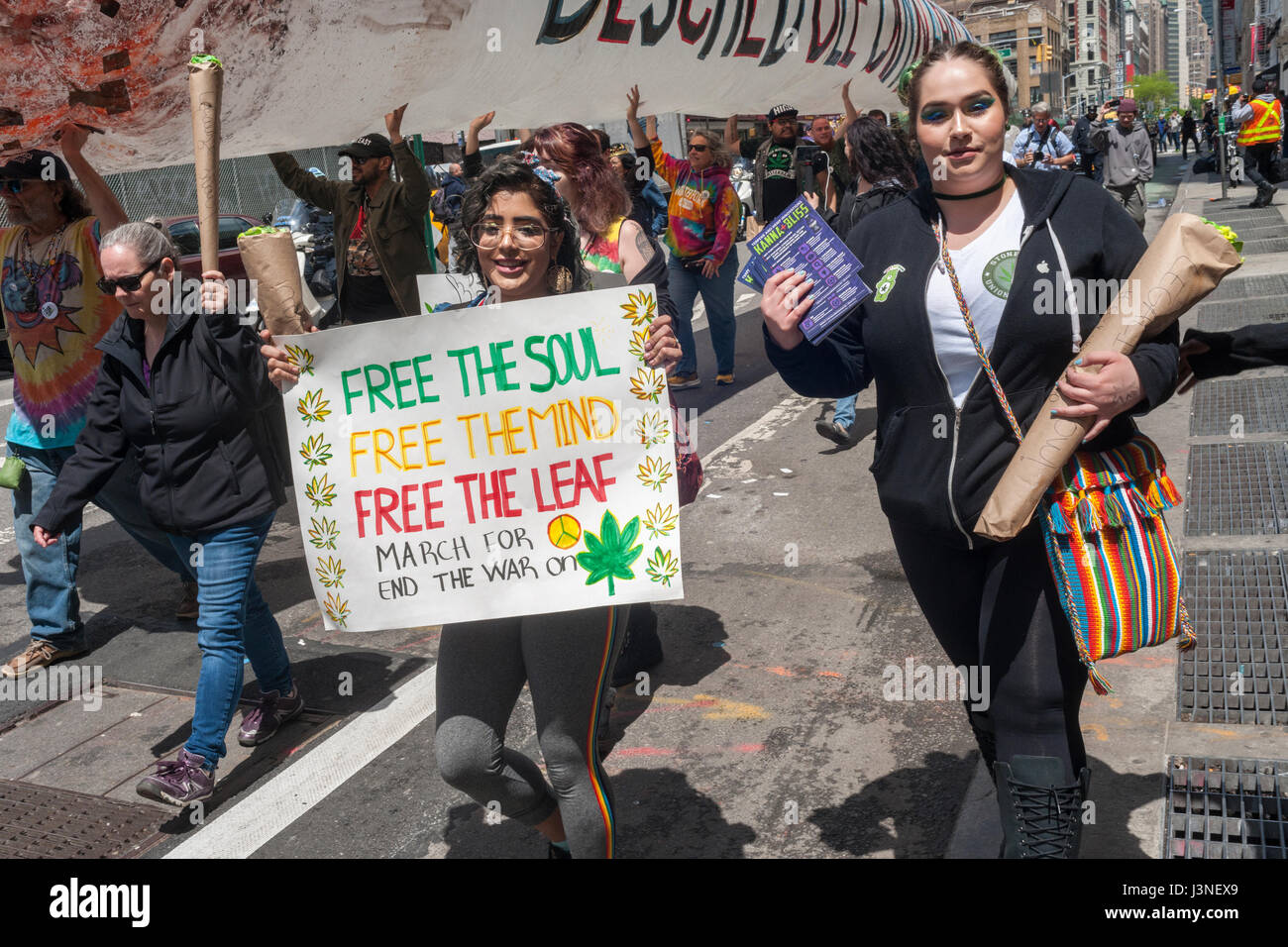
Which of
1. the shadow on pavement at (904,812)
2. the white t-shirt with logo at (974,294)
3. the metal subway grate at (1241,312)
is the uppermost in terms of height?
the white t-shirt with logo at (974,294)

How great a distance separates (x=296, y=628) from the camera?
5.35 metres

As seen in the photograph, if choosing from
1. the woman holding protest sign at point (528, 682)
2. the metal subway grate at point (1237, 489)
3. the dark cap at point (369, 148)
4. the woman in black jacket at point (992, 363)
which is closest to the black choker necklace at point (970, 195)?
the woman in black jacket at point (992, 363)

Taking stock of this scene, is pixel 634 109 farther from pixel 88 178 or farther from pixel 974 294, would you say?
pixel 974 294

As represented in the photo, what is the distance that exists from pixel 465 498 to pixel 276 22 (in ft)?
4.92

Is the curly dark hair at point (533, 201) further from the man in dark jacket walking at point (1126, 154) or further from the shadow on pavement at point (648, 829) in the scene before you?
the man in dark jacket walking at point (1126, 154)

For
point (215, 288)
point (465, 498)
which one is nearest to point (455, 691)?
point (465, 498)

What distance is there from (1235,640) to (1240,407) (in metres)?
3.72

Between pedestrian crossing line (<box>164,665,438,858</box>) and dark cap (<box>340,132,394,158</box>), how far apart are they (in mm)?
3078

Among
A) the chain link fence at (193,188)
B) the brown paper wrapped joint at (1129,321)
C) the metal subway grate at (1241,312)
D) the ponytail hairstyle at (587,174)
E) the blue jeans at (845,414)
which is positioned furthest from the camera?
the chain link fence at (193,188)

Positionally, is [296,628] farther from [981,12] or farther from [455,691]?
[981,12]

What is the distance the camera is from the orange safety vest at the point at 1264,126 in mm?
18844

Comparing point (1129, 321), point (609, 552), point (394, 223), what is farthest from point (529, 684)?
point (394, 223)

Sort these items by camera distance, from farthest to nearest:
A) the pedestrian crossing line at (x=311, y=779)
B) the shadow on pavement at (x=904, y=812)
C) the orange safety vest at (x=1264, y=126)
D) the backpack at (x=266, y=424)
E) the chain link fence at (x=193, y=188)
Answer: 1. the chain link fence at (x=193, y=188)
2. the orange safety vest at (x=1264, y=126)
3. the backpack at (x=266, y=424)
4. the pedestrian crossing line at (x=311, y=779)
5. the shadow on pavement at (x=904, y=812)

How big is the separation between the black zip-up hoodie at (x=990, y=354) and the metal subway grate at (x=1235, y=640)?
1.50 metres
